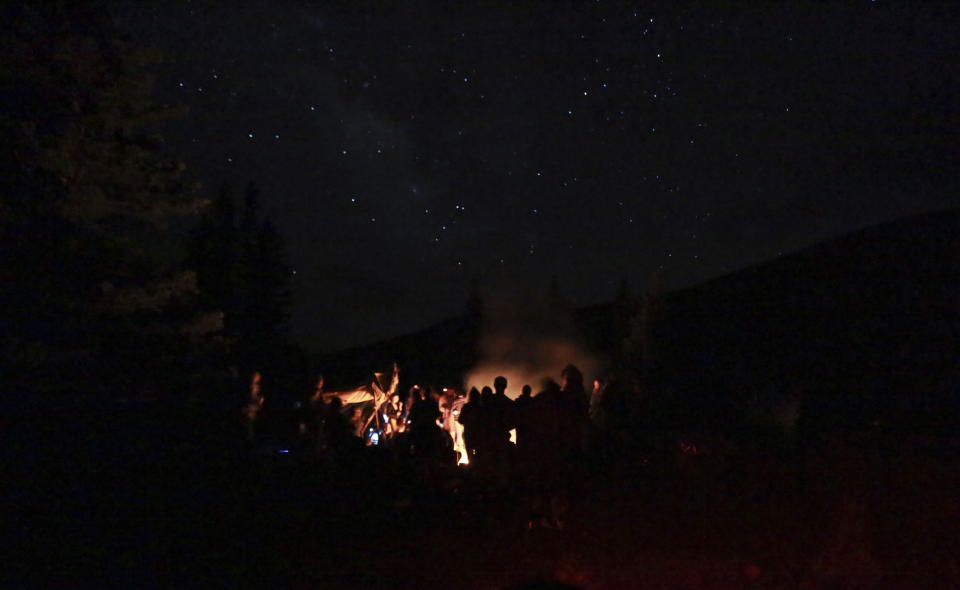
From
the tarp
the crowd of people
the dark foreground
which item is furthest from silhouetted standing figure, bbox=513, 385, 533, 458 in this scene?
the tarp

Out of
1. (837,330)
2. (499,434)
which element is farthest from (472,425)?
(837,330)

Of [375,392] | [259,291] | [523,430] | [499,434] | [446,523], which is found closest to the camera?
[446,523]

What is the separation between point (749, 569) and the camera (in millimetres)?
7215

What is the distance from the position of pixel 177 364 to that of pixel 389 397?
6110 millimetres

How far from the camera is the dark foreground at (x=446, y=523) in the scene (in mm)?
7098

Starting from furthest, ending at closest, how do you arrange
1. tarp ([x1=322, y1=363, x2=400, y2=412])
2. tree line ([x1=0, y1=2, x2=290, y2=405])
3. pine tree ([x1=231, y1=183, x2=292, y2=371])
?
pine tree ([x1=231, y1=183, x2=292, y2=371]) → tarp ([x1=322, y1=363, x2=400, y2=412]) → tree line ([x1=0, y1=2, x2=290, y2=405])

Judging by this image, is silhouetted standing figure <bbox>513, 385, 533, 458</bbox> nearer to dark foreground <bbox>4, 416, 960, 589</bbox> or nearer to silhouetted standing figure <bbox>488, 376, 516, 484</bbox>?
silhouetted standing figure <bbox>488, 376, 516, 484</bbox>

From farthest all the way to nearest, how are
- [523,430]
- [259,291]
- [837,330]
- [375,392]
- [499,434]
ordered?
[837,330] → [259,291] → [375,392] → [499,434] → [523,430]

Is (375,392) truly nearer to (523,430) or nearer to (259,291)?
(523,430)

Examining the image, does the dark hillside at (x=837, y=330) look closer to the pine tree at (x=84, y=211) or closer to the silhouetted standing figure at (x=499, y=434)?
the silhouetted standing figure at (x=499, y=434)

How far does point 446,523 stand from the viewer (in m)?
8.82

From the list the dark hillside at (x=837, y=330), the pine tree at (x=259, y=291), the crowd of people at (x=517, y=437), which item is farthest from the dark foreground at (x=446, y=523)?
the pine tree at (x=259, y=291)

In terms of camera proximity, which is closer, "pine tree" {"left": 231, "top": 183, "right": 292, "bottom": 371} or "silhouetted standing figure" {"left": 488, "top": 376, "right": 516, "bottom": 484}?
"silhouetted standing figure" {"left": 488, "top": 376, "right": 516, "bottom": 484}

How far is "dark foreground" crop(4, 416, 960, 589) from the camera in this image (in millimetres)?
7098
